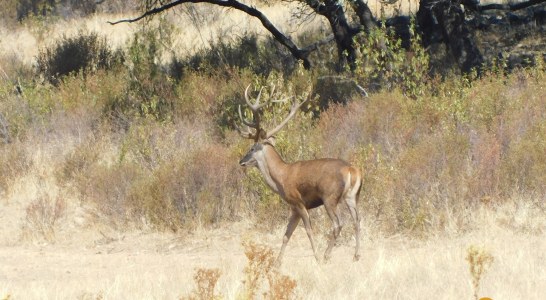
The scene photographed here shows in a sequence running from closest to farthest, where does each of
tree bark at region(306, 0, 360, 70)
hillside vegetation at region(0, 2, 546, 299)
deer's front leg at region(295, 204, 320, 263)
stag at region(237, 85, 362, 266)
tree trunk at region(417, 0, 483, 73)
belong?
stag at region(237, 85, 362, 266) < deer's front leg at region(295, 204, 320, 263) < hillside vegetation at region(0, 2, 546, 299) < tree trunk at region(417, 0, 483, 73) < tree bark at region(306, 0, 360, 70)

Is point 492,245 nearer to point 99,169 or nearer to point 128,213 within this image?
point 128,213

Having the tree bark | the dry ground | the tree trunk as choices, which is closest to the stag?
the dry ground

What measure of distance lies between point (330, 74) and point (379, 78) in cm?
171

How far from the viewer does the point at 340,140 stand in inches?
623

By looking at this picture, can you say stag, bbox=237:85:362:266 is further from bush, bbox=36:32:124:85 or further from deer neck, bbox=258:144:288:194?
bush, bbox=36:32:124:85

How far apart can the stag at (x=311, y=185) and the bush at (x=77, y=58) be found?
10885 mm

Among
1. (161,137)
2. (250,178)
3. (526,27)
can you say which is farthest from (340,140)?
(526,27)

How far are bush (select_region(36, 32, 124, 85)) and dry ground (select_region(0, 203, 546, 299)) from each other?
7.28 m

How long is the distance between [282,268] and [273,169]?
155cm

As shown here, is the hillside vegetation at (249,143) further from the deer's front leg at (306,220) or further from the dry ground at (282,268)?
the deer's front leg at (306,220)

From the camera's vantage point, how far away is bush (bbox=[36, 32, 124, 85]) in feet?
75.9

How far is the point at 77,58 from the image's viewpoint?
926 inches

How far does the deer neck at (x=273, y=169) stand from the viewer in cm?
1240

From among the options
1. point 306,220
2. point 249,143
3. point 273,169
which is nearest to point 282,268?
point 306,220
